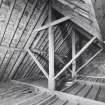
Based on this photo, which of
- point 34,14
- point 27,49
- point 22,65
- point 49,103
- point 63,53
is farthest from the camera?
point 63,53

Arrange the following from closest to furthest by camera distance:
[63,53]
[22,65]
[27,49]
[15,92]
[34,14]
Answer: [34,14], [15,92], [27,49], [22,65], [63,53]

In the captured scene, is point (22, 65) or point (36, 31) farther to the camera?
point (22, 65)

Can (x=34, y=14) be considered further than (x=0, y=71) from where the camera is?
No

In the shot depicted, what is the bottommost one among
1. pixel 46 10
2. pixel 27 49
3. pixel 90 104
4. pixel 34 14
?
pixel 90 104

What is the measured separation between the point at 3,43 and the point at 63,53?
123 inches

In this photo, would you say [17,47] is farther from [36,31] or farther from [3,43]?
[36,31]

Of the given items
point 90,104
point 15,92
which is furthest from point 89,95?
point 15,92

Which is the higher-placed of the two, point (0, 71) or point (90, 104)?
point (0, 71)

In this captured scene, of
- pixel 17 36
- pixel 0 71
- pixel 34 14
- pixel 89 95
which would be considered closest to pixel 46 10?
pixel 34 14

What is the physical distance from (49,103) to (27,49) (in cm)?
166

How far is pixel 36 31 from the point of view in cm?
377

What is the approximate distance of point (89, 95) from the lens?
3.87 m

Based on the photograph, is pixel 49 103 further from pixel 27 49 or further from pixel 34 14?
pixel 34 14

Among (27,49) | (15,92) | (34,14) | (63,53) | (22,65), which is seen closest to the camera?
(34,14)
